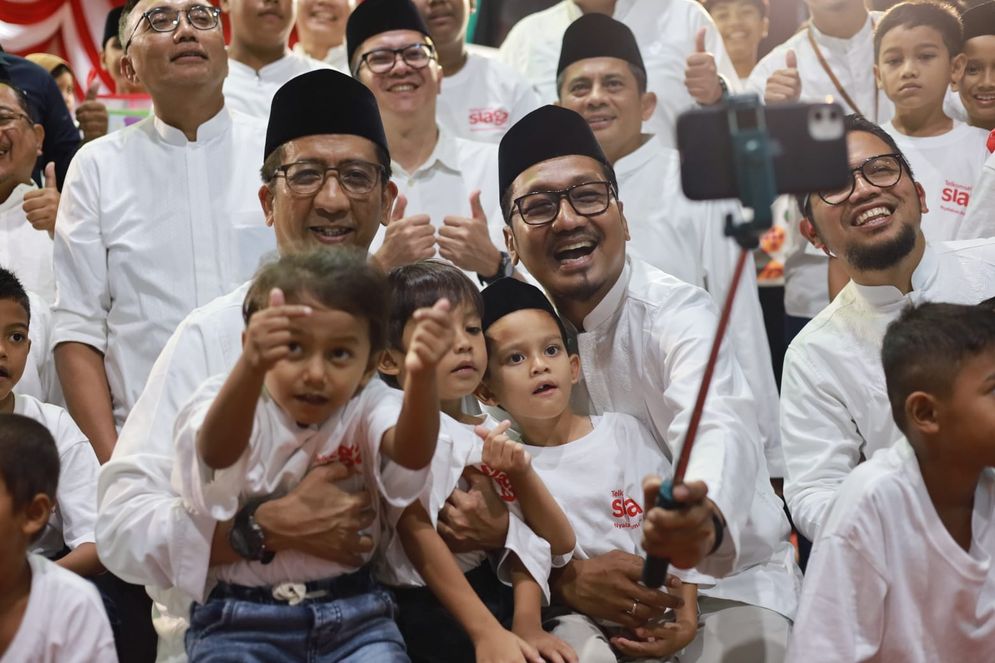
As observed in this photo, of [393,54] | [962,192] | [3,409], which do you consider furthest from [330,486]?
[962,192]

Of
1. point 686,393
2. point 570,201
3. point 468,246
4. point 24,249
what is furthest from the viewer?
point 24,249

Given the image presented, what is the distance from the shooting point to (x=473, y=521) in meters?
3.22

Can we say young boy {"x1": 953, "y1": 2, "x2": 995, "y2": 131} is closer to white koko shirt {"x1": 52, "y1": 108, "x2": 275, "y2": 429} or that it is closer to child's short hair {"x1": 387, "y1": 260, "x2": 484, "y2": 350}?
child's short hair {"x1": 387, "y1": 260, "x2": 484, "y2": 350}

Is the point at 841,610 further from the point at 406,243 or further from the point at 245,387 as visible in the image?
the point at 406,243

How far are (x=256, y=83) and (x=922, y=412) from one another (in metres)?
3.16

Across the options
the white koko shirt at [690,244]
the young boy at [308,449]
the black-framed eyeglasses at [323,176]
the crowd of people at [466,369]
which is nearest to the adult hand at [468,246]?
the crowd of people at [466,369]

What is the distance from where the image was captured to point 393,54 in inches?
186

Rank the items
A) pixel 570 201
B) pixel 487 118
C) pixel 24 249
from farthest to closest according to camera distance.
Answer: pixel 487 118 < pixel 24 249 < pixel 570 201

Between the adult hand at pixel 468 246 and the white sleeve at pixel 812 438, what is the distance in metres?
0.99

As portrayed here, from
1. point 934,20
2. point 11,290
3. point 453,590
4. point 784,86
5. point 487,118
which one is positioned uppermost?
point 934,20

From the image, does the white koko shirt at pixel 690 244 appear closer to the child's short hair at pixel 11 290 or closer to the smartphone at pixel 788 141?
the child's short hair at pixel 11 290

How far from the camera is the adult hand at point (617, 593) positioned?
321cm

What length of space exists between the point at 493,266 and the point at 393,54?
109 cm

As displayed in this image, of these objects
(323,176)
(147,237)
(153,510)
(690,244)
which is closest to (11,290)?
(147,237)
